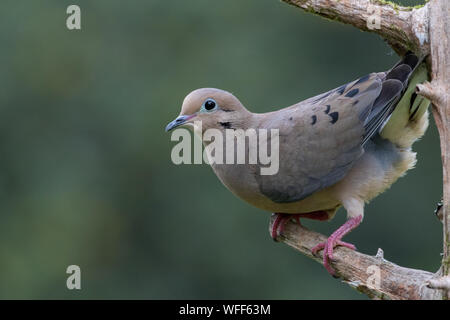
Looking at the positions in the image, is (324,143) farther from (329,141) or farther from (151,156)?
(151,156)

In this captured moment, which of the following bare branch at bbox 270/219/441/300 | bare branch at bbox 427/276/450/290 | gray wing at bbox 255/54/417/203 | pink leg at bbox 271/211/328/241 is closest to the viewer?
bare branch at bbox 427/276/450/290

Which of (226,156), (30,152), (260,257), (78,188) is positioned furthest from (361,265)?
(30,152)

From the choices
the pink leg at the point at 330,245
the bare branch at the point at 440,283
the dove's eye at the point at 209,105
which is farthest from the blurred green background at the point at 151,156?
the bare branch at the point at 440,283

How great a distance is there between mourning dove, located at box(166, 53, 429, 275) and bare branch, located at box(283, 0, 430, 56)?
1.08 feet

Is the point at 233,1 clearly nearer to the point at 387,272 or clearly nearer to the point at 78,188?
the point at 78,188

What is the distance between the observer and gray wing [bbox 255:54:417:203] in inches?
199

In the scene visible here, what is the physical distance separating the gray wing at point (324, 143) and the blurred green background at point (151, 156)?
6259 millimetres

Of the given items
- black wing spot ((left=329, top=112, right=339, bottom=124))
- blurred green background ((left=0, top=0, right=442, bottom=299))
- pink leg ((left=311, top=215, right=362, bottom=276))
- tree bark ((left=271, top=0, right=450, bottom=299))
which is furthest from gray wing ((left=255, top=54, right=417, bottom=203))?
blurred green background ((left=0, top=0, right=442, bottom=299))

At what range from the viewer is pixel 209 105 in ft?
16.9

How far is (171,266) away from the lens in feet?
42.0

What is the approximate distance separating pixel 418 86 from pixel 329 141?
0.84 m

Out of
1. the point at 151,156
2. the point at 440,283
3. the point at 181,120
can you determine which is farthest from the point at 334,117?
the point at 151,156

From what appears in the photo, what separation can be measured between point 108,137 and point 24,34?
91.0 inches

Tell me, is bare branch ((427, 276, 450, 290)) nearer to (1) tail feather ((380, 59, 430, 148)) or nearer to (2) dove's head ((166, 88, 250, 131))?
(1) tail feather ((380, 59, 430, 148))
